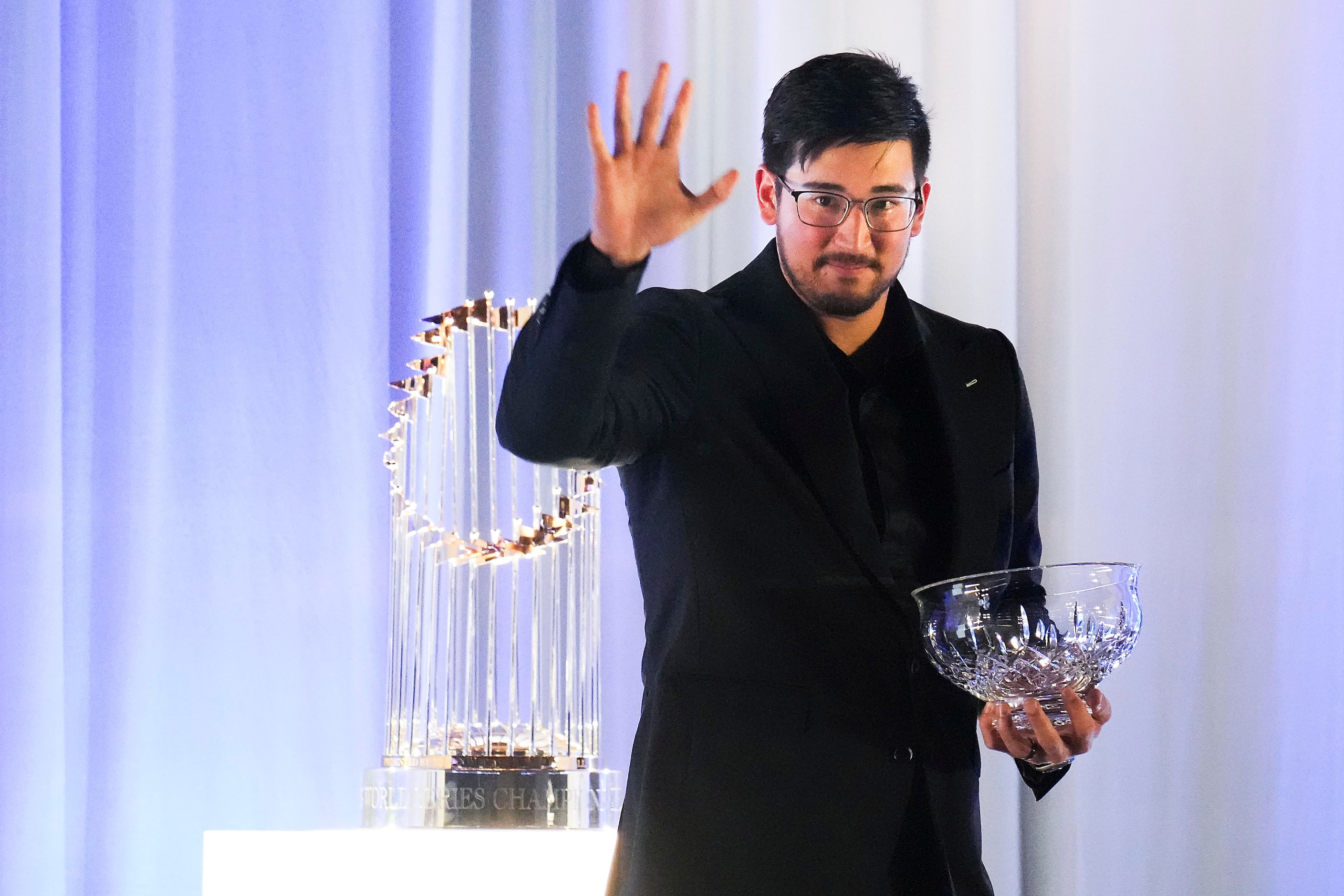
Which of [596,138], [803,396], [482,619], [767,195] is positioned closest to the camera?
[596,138]

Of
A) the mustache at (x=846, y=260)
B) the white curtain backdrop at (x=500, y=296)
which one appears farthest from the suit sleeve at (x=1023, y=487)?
the white curtain backdrop at (x=500, y=296)

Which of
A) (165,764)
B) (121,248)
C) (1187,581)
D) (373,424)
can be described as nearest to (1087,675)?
(1187,581)

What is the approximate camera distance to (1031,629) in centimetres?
95

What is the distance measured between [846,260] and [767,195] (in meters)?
0.12

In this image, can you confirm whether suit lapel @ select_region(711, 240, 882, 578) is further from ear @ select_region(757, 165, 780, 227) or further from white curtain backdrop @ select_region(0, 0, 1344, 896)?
white curtain backdrop @ select_region(0, 0, 1344, 896)

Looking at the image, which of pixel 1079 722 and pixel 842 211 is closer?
pixel 1079 722

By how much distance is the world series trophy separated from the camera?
119 cm

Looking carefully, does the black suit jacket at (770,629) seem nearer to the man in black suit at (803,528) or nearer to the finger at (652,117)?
the man in black suit at (803,528)

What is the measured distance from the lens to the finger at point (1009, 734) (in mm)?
938

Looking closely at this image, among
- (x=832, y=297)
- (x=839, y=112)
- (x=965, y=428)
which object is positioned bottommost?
(x=965, y=428)

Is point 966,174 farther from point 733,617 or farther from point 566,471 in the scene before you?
point 733,617

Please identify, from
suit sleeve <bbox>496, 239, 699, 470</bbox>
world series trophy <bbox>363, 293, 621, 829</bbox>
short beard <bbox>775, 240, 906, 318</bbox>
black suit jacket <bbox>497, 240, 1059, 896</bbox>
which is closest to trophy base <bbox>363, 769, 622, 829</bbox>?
world series trophy <bbox>363, 293, 621, 829</bbox>

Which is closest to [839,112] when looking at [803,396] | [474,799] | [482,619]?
[803,396]

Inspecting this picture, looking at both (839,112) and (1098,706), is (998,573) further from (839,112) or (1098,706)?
(839,112)
